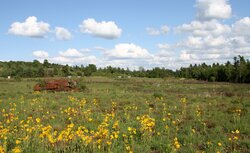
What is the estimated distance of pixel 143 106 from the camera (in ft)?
47.5

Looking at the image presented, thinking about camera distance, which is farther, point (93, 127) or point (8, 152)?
point (93, 127)

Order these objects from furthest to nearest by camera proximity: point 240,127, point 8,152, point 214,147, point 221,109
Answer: point 221,109 < point 240,127 < point 214,147 < point 8,152

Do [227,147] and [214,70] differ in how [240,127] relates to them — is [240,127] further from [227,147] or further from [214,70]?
[214,70]

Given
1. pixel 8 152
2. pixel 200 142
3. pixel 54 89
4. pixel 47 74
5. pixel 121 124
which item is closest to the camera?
pixel 8 152

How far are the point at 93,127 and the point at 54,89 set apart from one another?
19272mm

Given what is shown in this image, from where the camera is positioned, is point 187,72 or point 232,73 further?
point 187,72

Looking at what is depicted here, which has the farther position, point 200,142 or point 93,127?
point 93,127

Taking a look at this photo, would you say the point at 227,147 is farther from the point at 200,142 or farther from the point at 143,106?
the point at 143,106

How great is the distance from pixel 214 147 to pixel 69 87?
2278 centimetres

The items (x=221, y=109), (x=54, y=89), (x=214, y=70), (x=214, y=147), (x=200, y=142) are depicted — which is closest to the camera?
(x=214, y=147)

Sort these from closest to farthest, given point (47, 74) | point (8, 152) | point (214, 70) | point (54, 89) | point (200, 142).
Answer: point (8, 152), point (200, 142), point (54, 89), point (214, 70), point (47, 74)

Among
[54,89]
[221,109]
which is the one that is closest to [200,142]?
[221,109]

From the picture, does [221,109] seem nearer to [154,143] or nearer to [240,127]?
[240,127]

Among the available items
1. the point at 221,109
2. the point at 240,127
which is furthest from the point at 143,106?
the point at 240,127
